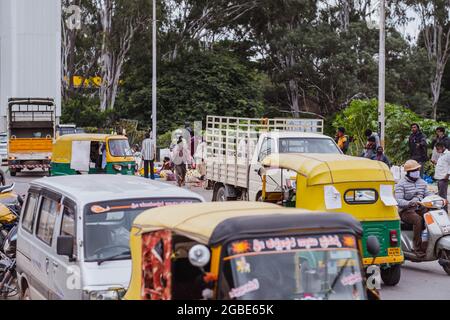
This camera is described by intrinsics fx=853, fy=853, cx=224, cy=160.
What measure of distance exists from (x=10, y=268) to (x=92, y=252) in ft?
10.6

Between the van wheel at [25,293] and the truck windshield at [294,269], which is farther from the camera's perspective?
the van wheel at [25,293]

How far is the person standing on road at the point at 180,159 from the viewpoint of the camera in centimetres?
2584

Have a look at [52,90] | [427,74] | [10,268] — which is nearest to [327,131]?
[427,74]

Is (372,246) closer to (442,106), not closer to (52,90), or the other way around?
(52,90)

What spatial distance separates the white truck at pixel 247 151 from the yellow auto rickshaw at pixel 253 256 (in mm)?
8482

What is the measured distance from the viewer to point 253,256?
545 centimetres

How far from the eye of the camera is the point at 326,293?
5648 mm

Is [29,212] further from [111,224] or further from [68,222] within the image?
[111,224]

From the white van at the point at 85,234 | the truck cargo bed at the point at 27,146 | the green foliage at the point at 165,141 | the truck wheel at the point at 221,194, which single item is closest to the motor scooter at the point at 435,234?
the white van at the point at 85,234

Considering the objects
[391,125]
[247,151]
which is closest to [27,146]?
[391,125]

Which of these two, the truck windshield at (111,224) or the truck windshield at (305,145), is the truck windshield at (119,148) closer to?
the truck windshield at (305,145)

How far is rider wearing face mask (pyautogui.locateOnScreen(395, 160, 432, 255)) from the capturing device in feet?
39.6

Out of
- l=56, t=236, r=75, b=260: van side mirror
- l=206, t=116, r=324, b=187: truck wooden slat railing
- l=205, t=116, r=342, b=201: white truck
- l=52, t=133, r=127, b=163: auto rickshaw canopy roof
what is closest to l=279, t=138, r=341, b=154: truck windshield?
l=205, t=116, r=342, b=201: white truck

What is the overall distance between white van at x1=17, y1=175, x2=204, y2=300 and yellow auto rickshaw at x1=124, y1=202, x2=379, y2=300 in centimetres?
141
